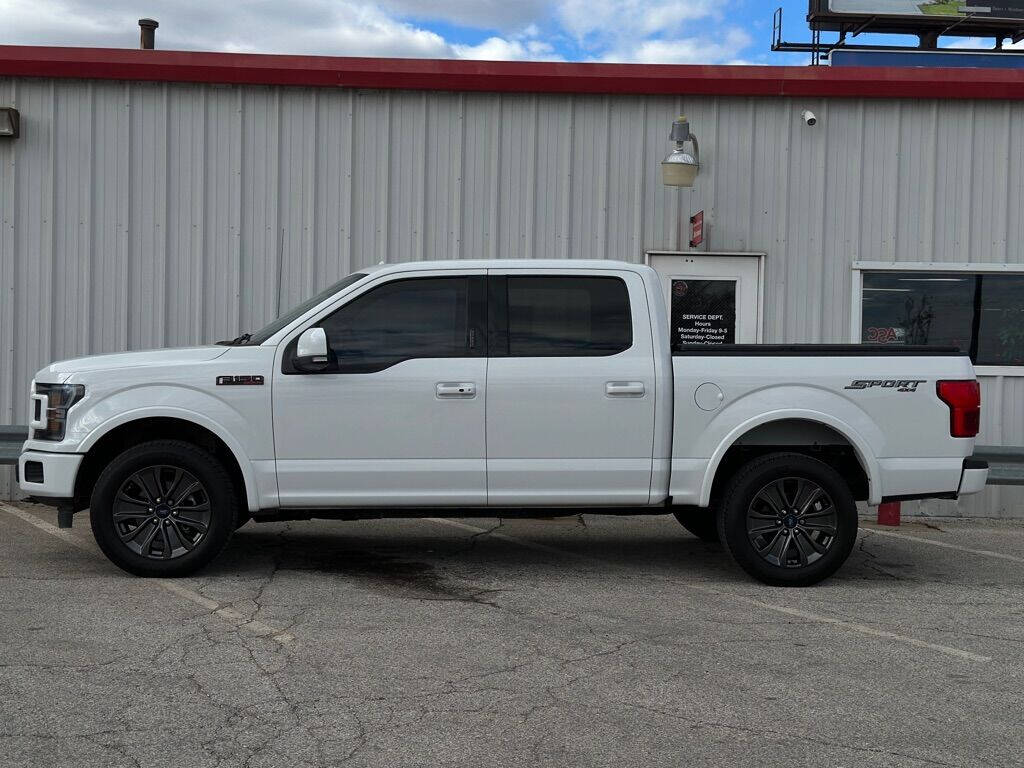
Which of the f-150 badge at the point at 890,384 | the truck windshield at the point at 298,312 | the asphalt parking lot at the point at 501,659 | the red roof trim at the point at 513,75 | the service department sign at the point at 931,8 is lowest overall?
the asphalt parking lot at the point at 501,659

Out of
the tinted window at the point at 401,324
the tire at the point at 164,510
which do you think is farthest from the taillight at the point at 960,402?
the tire at the point at 164,510

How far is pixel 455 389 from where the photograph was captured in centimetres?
725

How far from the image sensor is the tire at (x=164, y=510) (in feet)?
23.6

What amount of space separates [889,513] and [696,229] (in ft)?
14.7

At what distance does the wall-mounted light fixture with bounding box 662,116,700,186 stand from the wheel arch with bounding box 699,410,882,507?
→ 12.9ft

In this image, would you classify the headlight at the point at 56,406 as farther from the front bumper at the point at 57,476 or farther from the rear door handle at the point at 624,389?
the rear door handle at the point at 624,389

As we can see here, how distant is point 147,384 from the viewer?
7.22 metres

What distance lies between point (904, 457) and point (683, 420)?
138 centimetres

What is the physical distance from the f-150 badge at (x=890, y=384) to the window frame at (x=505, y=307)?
4.50 ft

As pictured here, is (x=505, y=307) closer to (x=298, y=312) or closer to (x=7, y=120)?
(x=298, y=312)

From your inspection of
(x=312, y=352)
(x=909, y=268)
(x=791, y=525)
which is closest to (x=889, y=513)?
(x=791, y=525)

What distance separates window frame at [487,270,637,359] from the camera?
738 centimetres

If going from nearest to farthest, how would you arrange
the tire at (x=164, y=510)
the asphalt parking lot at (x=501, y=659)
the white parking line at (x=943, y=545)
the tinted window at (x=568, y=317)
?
the asphalt parking lot at (x=501, y=659) → the tire at (x=164, y=510) → the tinted window at (x=568, y=317) → the white parking line at (x=943, y=545)

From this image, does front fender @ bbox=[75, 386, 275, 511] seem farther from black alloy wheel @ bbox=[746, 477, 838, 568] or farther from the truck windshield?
black alloy wheel @ bbox=[746, 477, 838, 568]
